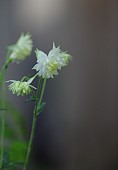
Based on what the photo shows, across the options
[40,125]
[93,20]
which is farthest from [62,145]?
[93,20]

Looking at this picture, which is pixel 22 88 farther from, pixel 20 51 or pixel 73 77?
pixel 73 77

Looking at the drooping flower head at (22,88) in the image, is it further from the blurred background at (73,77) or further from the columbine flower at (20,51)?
the blurred background at (73,77)

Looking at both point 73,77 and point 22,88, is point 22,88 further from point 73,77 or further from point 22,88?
point 73,77

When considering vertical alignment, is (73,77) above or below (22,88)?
above

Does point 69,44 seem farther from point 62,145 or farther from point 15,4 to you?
point 62,145

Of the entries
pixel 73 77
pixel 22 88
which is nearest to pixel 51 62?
pixel 22 88

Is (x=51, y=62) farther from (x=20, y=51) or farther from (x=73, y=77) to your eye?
(x=73, y=77)

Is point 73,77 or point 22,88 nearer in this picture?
point 22,88
